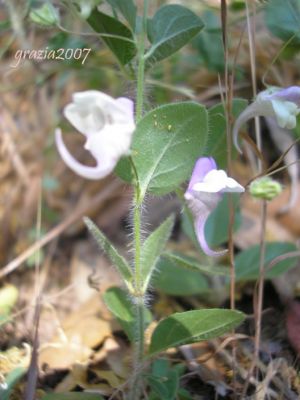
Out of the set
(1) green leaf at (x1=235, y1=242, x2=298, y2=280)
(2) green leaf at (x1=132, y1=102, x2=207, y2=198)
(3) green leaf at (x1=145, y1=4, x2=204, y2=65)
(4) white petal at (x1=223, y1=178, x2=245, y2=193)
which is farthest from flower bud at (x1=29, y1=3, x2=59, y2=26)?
(1) green leaf at (x1=235, y1=242, x2=298, y2=280)

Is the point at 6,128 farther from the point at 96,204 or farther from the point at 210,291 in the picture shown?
the point at 210,291

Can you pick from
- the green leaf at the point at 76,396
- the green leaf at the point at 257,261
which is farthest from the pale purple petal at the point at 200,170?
the green leaf at the point at 257,261

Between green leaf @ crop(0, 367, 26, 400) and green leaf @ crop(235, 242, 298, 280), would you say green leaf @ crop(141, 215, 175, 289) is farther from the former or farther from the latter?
green leaf @ crop(235, 242, 298, 280)

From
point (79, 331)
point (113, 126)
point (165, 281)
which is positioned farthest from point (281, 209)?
point (113, 126)

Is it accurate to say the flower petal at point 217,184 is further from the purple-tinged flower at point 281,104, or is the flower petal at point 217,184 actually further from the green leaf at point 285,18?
the green leaf at point 285,18

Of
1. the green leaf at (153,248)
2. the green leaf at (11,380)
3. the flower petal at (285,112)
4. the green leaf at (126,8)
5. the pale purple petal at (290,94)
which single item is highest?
the green leaf at (126,8)

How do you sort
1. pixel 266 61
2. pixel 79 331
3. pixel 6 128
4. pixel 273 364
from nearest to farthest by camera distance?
pixel 273 364 < pixel 79 331 < pixel 266 61 < pixel 6 128

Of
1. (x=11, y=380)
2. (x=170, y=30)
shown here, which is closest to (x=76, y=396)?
(x=11, y=380)
